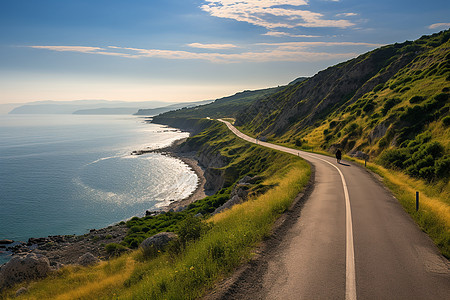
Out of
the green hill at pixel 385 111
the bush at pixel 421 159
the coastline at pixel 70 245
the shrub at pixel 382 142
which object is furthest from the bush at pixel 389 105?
the coastline at pixel 70 245

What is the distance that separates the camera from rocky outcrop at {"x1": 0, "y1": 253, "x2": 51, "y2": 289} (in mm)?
16578

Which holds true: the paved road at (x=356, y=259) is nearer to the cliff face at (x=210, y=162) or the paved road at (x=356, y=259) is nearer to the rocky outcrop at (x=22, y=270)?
the rocky outcrop at (x=22, y=270)

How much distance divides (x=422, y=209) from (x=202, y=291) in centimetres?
1252

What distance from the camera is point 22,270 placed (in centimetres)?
1686

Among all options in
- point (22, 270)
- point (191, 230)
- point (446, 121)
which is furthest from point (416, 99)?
point (22, 270)

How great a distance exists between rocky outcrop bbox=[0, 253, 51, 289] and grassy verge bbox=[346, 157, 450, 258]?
22.6 meters

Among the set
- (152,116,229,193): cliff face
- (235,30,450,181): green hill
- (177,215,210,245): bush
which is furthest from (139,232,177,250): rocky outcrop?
(152,116,229,193): cliff face

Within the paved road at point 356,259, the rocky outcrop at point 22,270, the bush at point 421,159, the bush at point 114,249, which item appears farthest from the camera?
the bush at point 114,249

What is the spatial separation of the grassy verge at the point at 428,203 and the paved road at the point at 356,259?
1.27 ft

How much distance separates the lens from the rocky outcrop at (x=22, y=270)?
16578 millimetres

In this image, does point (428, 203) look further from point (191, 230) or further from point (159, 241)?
point (159, 241)

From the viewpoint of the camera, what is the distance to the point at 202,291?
6.73 m

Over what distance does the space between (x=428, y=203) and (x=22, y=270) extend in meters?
25.7

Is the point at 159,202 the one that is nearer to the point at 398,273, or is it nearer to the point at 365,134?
the point at 365,134
